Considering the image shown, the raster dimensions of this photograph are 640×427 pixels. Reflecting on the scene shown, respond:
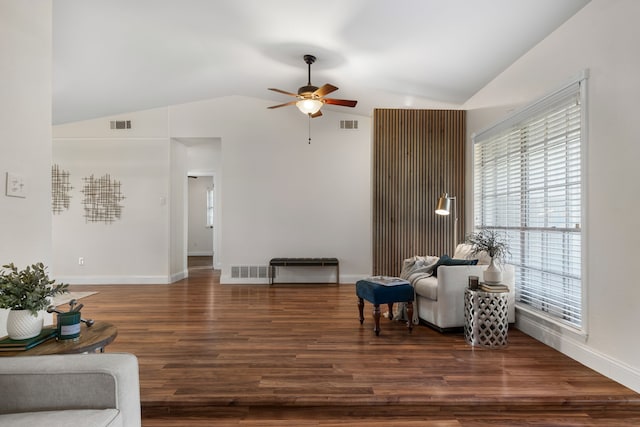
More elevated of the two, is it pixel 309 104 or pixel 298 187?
pixel 309 104

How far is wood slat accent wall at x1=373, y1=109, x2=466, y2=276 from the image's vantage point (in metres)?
5.44

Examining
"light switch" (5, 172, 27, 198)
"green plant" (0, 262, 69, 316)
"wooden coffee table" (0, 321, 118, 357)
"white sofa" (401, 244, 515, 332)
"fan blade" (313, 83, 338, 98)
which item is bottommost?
"white sofa" (401, 244, 515, 332)

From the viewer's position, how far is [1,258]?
71.1 inches

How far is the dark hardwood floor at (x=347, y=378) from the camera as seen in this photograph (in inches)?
87.4

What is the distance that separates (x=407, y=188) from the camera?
5.50 meters

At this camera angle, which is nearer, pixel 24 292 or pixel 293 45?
pixel 24 292

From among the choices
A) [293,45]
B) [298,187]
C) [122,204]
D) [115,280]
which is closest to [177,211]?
[122,204]

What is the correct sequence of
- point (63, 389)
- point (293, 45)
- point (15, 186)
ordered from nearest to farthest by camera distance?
point (63, 389) < point (15, 186) < point (293, 45)

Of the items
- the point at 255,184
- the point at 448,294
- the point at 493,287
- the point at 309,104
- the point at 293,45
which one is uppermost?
→ the point at 293,45

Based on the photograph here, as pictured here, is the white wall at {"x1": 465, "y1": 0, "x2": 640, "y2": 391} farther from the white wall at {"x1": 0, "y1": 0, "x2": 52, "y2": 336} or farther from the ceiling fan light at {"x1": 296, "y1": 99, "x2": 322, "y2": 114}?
the white wall at {"x1": 0, "y1": 0, "x2": 52, "y2": 336}

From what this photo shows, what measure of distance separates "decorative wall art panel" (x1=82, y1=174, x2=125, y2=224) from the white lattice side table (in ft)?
19.3

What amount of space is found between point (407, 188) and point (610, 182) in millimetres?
3016

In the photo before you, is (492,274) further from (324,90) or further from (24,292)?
(24,292)

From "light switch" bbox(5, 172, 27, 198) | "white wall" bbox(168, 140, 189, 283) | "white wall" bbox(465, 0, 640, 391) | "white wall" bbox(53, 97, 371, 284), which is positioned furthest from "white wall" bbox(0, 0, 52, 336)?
"white wall" bbox(168, 140, 189, 283)
